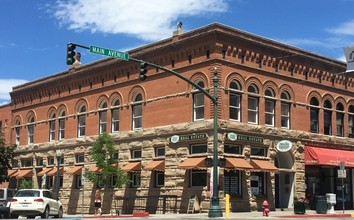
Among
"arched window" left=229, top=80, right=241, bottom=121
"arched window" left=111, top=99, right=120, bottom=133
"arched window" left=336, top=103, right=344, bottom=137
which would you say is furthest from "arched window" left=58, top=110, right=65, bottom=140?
"arched window" left=336, top=103, right=344, bottom=137

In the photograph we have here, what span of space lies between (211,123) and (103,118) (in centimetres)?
1239

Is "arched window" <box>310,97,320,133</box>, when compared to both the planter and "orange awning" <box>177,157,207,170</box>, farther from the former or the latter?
"orange awning" <box>177,157,207,170</box>

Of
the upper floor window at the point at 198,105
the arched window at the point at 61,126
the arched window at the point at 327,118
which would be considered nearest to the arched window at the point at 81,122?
the arched window at the point at 61,126

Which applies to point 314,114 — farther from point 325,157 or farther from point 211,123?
point 211,123

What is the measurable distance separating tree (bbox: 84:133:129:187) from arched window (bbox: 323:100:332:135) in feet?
A: 49.8

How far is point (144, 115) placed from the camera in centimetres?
3838

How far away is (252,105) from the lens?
3572 cm

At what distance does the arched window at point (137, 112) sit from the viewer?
39.1 meters

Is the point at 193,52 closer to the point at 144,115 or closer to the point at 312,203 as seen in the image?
the point at 144,115

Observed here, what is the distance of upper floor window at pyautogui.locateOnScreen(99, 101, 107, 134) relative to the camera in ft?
139

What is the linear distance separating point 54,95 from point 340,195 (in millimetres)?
25153

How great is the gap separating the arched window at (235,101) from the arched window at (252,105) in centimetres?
90

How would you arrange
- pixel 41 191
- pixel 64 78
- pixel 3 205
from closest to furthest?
1. pixel 41 191
2. pixel 3 205
3. pixel 64 78

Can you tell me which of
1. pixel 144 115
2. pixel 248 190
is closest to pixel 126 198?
pixel 144 115
